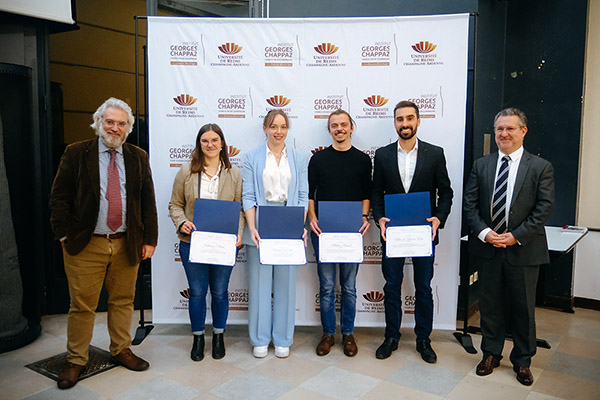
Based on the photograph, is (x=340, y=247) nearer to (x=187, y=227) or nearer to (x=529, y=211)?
(x=187, y=227)

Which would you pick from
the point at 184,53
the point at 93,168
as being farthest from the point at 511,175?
the point at 93,168

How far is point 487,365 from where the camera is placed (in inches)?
123

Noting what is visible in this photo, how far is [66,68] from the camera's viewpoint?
434 cm

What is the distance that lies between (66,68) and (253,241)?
262cm

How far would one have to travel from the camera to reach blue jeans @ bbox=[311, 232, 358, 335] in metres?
3.44

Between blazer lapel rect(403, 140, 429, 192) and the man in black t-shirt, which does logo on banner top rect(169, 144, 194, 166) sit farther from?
blazer lapel rect(403, 140, 429, 192)

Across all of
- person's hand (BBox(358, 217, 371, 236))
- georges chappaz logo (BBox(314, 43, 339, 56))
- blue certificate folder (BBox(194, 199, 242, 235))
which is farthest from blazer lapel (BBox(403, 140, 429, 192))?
blue certificate folder (BBox(194, 199, 242, 235))

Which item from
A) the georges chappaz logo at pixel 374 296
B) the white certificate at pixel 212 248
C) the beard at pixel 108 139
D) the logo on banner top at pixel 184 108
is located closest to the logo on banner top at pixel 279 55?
the logo on banner top at pixel 184 108

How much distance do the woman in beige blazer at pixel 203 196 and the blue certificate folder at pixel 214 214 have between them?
0.31 ft

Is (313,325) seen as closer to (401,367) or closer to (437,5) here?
(401,367)

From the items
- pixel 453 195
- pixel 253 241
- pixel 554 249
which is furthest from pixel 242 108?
pixel 554 249

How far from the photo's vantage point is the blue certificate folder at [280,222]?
3205 mm

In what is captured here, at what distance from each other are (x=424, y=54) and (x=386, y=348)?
7.35ft

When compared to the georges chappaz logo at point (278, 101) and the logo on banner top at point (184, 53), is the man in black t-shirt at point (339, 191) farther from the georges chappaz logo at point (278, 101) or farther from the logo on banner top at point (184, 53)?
the logo on banner top at point (184, 53)
